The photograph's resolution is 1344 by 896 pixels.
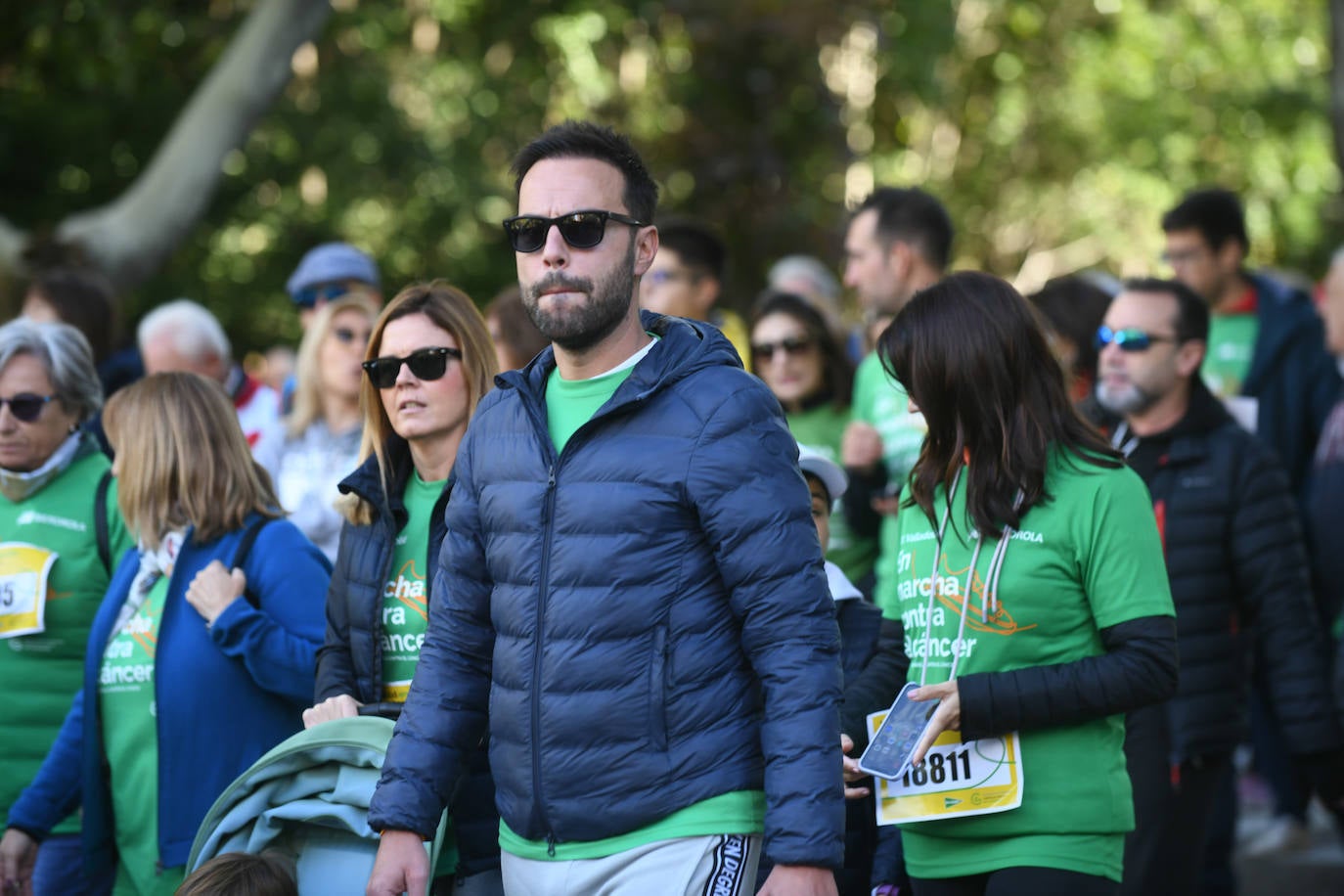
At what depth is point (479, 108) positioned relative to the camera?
1798 centimetres

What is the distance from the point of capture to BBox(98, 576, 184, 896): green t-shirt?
4867mm

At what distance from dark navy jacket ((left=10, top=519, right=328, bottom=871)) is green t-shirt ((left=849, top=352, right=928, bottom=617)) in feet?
7.95

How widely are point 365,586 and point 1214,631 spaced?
2.90 m

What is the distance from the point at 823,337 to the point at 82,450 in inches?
127

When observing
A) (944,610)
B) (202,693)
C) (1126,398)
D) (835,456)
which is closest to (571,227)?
(944,610)

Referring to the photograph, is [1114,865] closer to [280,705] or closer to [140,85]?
[280,705]

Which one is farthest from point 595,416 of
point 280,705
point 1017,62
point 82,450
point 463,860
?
point 1017,62

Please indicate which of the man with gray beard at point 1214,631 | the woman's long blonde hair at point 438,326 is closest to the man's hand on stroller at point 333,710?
the woman's long blonde hair at point 438,326

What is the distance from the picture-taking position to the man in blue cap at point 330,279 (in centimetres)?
796

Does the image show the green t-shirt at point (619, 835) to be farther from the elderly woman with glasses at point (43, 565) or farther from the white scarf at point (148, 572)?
the elderly woman with glasses at point (43, 565)

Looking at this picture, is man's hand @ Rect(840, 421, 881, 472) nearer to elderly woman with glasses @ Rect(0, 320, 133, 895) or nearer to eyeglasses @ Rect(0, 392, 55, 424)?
elderly woman with glasses @ Rect(0, 320, 133, 895)

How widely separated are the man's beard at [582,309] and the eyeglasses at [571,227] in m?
0.08

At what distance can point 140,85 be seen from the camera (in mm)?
15453

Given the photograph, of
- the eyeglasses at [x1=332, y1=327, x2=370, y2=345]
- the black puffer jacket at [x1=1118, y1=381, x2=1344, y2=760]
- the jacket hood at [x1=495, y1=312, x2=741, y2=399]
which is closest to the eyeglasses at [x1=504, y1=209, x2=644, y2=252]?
the jacket hood at [x1=495, y1=312, x2=741, y2=399]
